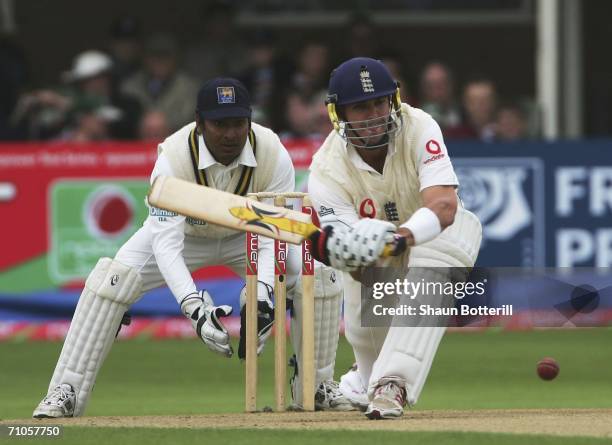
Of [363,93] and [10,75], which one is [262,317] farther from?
[10,75]

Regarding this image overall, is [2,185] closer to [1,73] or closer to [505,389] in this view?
[1,73]

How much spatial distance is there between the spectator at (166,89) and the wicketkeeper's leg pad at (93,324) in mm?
5438

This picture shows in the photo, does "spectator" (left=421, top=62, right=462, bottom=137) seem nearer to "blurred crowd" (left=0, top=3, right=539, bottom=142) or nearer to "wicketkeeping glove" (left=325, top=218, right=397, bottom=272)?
"blurred crowd" (left=0, top=3, right=539, bottom=142)

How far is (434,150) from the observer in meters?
7.07

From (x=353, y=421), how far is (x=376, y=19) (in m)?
9.30

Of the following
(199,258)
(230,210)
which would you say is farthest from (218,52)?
(230,210)

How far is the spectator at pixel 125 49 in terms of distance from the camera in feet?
44.7

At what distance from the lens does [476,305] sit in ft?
23.8

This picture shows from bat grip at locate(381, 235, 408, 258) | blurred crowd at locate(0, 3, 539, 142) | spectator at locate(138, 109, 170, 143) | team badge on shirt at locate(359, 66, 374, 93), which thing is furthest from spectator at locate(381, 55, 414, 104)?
bat grip at locate(381, 235, 408, 258)

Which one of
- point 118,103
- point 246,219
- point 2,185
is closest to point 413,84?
point 118,103

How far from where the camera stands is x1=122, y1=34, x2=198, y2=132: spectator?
1319 cm

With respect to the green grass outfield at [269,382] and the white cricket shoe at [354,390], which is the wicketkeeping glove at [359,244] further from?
the white cricket shoe at [354,390]

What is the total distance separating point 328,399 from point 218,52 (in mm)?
6464

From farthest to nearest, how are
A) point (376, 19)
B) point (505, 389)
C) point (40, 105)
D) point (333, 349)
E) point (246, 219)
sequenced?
1. point (376, 19)
2. point (40, 105)
3. point (505, 389)
4. point (333, 349)
5. point (246, 219)
